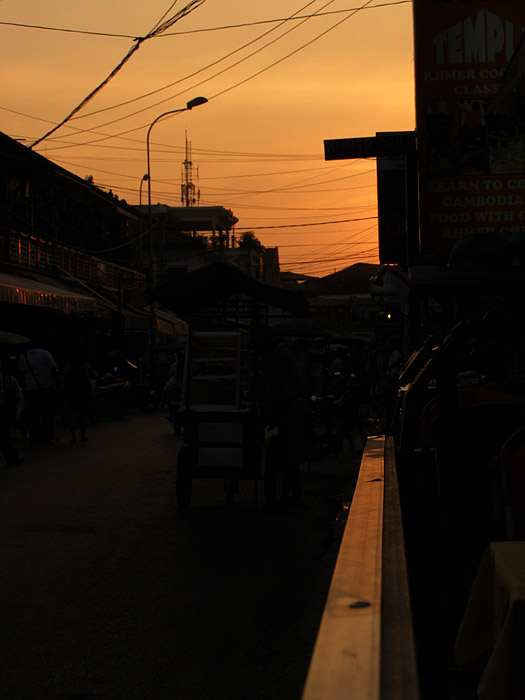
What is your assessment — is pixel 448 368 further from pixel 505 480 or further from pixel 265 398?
pixel 265 398

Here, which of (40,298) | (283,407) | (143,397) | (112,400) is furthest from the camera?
(143,397)

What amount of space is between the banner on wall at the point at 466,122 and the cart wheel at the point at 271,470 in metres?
3.48

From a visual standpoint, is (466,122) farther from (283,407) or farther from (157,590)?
(157,590)

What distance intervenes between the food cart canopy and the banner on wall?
2.69 metres

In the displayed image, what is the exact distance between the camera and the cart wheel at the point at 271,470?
884 centimetres

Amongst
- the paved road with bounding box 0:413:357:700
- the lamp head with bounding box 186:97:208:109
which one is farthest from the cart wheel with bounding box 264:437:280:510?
the lamp head with bounding box 186:97:208:109

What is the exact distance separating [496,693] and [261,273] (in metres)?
77.6

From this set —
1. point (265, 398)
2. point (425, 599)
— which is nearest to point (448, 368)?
point (425, 599)

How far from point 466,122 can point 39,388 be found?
9.13 meters

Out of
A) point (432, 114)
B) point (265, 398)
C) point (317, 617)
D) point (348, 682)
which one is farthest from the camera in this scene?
point (432, 114)

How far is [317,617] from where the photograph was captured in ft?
17.3

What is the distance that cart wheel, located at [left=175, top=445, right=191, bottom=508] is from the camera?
352 inches

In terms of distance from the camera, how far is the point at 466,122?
10555 millimetres

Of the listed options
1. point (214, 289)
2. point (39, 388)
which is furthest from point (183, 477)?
point (39, 388)
